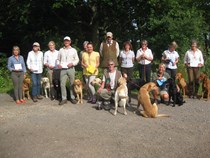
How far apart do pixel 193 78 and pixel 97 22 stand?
11.5 m

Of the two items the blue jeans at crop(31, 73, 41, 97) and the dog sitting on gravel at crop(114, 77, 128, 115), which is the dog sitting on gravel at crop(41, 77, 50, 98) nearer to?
the blue jeans at crop(31, 73, 41, 97)

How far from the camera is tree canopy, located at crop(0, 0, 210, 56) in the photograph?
19.0m

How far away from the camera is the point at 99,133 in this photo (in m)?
6.57

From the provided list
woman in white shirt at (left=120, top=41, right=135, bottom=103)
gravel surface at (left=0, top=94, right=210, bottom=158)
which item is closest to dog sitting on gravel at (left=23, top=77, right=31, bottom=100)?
gravel surface at (left=0, top=94, right=210, bottom=158)

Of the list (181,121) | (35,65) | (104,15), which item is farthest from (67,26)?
(181,121)

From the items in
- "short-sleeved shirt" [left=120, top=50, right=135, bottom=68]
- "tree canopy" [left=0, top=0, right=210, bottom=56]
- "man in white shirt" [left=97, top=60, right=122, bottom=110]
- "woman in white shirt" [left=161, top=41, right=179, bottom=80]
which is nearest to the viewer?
"man in white shirt" [left=97, top=60, right=122, bottom=110]

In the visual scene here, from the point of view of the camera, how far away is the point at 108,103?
28.9ft

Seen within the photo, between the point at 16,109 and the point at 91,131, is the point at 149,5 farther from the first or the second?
the point at 91,131

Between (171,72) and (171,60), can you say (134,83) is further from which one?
(171,60)

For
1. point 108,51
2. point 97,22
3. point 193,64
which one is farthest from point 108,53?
point 97,22

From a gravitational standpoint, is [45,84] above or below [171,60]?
below

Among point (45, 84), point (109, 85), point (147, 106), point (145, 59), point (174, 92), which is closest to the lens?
point (147, 106)

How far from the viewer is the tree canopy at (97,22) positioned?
1900 cm

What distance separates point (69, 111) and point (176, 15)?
520 inches
